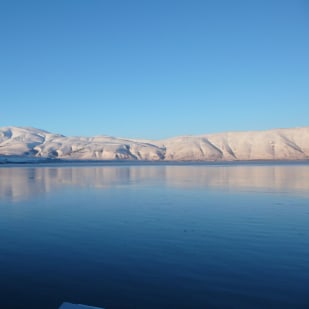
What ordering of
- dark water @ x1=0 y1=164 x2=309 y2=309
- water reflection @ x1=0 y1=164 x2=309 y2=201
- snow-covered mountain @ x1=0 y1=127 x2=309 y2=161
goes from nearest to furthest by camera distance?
dark water @ x1=0 y1=164 x2=309 y2=309 → water reflection @ x1=0 y1=164 x2=309 y2=201 → snow-covered mountain @ x1=0 y1=127 x2=309 y2=161

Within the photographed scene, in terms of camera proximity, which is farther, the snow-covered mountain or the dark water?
the snow-covered mountain

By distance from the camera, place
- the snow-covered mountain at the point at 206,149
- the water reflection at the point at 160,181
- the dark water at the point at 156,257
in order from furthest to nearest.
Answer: the snow-covered mountain at the point at 206,149
the water reflection at the point at 160,181
the dark water at the point at 156,257

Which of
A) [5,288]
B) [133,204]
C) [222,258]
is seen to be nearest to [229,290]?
[222,258]

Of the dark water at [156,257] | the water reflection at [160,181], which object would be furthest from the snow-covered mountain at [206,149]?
the dark water at [156,257]

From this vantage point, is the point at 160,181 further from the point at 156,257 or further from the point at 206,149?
the point at 206,149

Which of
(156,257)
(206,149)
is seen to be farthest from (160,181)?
(206,149)

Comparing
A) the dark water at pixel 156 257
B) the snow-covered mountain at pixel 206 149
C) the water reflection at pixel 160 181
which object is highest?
the snow-covered mountain at pixel 206 149

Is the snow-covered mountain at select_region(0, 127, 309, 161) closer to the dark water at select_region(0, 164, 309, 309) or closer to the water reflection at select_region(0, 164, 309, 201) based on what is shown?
the water reflection at select_region(0, 164, 309, 201)

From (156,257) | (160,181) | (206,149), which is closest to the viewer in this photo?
(156,257)

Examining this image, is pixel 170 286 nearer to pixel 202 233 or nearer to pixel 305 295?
pixel 305 295

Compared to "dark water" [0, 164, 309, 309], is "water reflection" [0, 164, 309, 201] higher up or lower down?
higher up

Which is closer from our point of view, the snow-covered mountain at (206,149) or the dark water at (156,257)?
the dark water at (156,257)

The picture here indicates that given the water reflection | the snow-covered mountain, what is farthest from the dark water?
the snow-covered mountain

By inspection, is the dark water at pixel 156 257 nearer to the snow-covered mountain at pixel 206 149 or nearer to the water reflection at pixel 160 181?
the water reflection at pixel 160 181
